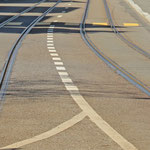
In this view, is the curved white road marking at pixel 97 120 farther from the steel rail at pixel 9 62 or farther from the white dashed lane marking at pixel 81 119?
the steel rail at pixel 9 62

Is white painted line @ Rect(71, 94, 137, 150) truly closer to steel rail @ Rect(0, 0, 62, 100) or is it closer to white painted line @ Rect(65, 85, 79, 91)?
white painted line @ Rect(65, 85, 79, 91)

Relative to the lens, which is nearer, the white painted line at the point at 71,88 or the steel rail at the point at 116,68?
the white painted line at the point at 71,88

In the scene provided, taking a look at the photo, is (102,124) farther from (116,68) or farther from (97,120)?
(116,68)

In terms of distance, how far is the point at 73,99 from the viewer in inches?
481

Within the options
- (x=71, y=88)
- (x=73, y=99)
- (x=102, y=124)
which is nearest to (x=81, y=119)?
(x=102, y=124)

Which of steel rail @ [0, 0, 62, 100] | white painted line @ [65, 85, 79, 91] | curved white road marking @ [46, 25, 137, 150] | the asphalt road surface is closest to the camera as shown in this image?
curved white road marking @ [46, 25, 137, 150]

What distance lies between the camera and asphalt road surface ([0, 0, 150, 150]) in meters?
9.01

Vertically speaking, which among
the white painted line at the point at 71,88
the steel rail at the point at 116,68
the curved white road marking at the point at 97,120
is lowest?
the steel rail at the point at 116,68

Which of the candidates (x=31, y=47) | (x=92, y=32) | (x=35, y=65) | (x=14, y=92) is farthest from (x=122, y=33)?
(x=14, y=92)

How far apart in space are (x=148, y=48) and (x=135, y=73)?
8.27 m

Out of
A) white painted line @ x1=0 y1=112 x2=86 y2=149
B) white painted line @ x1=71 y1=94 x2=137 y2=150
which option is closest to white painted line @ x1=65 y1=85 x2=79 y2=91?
white painted line @ x1=71 y1=94 x2=137 y2=150

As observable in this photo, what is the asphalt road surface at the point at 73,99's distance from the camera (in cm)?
901

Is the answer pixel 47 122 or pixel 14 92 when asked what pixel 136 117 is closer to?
pixel 47 122

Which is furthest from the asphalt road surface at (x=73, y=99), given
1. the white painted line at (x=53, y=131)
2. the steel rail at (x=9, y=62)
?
the steel rail at (x=9, y=62)
